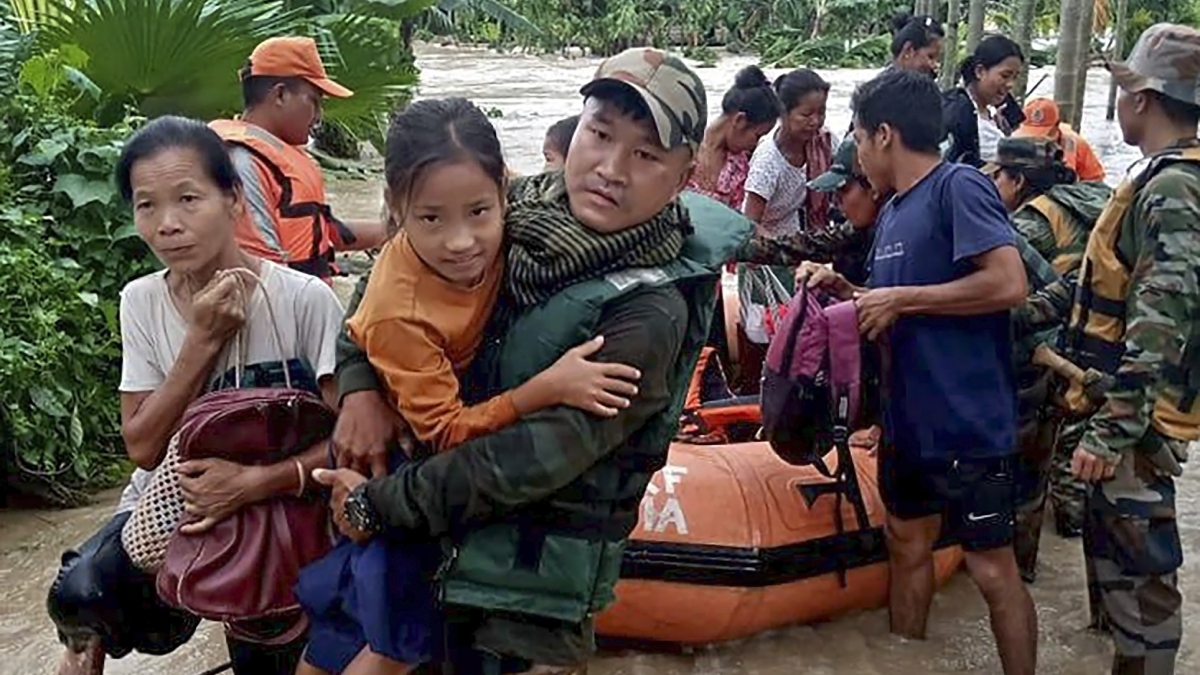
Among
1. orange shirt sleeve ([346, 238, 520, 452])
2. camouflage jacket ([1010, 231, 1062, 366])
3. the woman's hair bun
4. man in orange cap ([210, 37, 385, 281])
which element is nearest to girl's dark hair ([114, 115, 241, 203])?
orange shirt sleeve ([346, 238, 520, 452])

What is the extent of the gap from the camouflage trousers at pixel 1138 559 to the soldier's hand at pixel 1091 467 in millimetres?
60

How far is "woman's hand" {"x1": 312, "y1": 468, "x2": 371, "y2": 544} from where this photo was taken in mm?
2129

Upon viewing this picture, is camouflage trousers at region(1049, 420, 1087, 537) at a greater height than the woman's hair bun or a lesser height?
lesser

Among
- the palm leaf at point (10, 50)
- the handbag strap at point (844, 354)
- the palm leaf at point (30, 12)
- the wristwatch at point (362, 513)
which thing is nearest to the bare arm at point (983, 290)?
the handbag strap at point (844, 354)

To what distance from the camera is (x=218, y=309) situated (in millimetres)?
2383

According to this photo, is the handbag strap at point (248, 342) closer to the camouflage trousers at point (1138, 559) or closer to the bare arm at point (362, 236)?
the bare arm at point (362, 236)

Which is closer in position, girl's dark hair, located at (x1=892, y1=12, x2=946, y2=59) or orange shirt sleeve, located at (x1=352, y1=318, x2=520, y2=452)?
orange shirt sleeve, located at (x1=352, y1=318, x2=520, y2=452)

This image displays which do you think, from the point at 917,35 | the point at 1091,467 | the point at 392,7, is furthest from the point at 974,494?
the point at 392,7

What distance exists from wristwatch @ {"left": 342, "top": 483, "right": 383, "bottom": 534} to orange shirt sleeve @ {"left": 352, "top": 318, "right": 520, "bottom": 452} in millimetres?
168

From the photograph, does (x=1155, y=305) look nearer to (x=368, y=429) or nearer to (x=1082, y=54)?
(x=368, y=429)

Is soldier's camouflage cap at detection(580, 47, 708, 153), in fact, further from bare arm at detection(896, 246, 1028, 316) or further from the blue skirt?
bare arm at detection(896, 246, 1028, 316)

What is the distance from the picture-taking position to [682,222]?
84.1 inches

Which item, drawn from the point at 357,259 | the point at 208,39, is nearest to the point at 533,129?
the point at 357,259

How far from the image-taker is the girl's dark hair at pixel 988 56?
635cm
